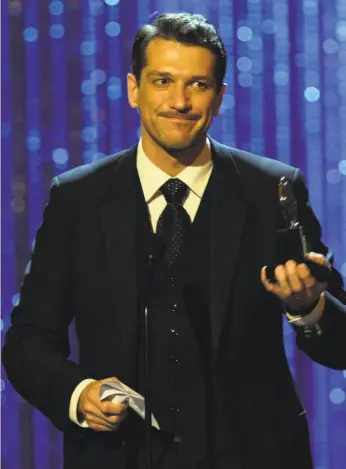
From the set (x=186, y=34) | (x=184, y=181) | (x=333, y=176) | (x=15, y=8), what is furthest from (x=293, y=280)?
(x=15, y=8)

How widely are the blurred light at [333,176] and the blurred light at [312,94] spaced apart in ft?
0.59

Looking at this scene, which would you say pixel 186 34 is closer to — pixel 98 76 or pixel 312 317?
pixel 312 317

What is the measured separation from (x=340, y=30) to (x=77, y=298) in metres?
1.05

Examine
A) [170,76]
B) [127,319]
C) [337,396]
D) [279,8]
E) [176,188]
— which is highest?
[279,8]

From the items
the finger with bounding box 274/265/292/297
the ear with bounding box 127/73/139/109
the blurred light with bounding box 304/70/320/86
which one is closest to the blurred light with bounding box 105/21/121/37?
the blurred light with bounding box 304/70/320/86

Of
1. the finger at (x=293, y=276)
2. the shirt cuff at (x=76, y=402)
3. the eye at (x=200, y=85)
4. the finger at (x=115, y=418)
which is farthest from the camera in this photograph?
the eye at (x=200, y=85)

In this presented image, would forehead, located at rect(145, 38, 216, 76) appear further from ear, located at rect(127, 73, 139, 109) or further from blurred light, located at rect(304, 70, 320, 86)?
blurred light, located at rect(304, 70, 320, 86)

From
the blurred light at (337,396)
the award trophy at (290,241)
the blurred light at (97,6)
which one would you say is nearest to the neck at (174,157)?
the award trophy at (290,241)

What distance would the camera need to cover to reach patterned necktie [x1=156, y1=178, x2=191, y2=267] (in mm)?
1769

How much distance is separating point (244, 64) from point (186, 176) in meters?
0.67

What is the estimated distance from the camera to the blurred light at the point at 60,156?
95.4 inches

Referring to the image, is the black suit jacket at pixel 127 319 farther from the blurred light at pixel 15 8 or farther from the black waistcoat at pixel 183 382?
the blurred light at pixel 15 8

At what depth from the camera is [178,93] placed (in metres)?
1.75

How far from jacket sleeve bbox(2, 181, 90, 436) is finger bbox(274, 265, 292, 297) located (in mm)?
434
